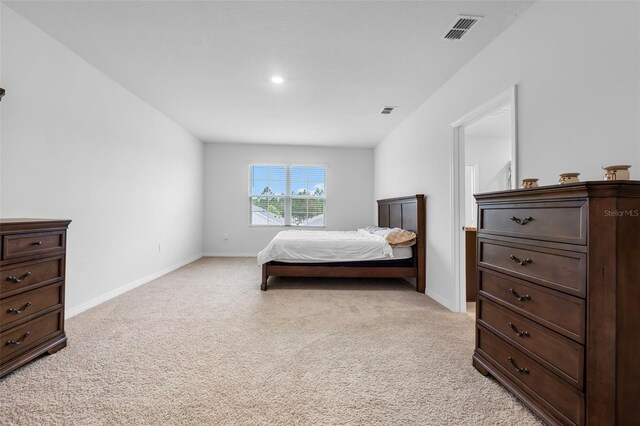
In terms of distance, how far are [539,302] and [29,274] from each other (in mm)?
2870

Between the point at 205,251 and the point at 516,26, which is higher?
the point at 516,26

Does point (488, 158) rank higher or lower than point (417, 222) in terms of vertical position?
higher

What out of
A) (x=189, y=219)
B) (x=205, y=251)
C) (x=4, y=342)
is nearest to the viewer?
(x=4, y=342)

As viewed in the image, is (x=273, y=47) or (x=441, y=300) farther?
(x=441, y=300)

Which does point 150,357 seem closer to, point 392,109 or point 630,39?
point 630,39

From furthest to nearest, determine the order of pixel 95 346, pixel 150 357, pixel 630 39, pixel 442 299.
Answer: pixel 442 299, pixel 95 346, pixel 150 357, pixel 630 39

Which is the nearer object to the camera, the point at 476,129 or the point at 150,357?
the point at 150,357

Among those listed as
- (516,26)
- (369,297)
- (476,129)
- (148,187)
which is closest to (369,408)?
(369,297)

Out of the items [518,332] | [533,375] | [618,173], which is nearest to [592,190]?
[618,173]

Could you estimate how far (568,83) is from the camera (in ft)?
5.56

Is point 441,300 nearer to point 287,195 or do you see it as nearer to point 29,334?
point 29,334

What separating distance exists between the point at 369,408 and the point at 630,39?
2.24m

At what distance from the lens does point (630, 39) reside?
140cm

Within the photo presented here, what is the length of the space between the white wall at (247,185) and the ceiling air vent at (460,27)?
4.16m
